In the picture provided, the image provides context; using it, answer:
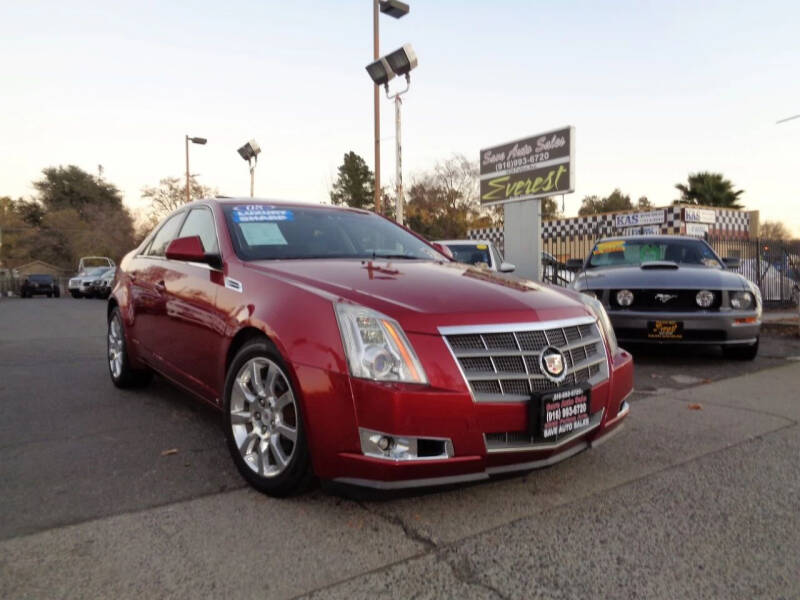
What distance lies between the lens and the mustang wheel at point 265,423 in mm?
2492

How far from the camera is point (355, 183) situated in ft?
183

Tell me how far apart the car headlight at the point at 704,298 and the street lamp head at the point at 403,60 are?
833 cm

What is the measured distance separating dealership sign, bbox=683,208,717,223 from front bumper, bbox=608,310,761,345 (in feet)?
63.1

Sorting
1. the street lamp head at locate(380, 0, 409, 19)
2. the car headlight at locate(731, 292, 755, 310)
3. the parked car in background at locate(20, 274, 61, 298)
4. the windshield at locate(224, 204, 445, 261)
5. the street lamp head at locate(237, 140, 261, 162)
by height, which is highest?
the street lamp head at locate(380, 0, 409, 19)

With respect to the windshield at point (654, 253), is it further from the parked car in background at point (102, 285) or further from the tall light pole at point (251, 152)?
the parked car in background at point (102, 285)

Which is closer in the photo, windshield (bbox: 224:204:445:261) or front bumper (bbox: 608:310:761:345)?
windshield (bbox: 224:204:445:261)

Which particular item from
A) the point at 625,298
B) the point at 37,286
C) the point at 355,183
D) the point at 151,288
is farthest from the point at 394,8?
the point at 355,183

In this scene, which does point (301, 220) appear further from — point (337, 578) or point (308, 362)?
point (337, 578)

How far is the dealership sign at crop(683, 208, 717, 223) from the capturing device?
2327 centimetres

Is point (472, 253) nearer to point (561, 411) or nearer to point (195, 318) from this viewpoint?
point (195, 318)

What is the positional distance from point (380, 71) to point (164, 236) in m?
9.29

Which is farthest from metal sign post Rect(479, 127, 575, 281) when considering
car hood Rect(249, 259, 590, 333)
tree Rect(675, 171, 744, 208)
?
tree Rect(675, 171, 744, 208)

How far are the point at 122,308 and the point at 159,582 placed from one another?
327 cm

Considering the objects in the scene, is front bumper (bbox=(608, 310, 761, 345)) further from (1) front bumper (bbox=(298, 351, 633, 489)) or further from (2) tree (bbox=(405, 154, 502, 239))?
(2) tree (bbox=(405, 154, 502, 239))
